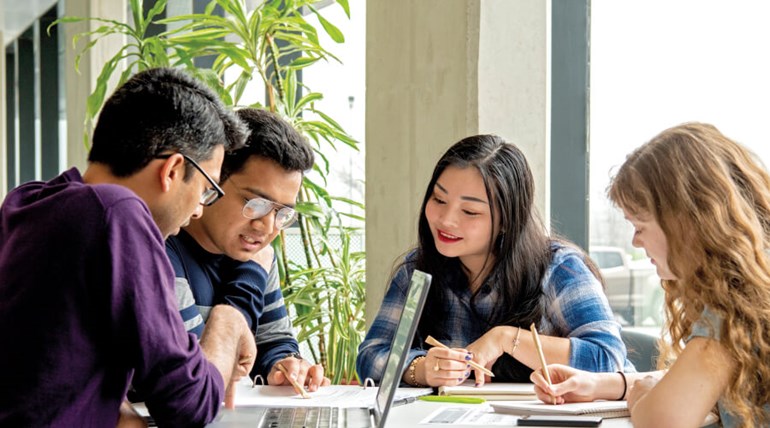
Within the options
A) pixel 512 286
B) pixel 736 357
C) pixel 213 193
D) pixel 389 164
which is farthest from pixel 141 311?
pixel 389 164

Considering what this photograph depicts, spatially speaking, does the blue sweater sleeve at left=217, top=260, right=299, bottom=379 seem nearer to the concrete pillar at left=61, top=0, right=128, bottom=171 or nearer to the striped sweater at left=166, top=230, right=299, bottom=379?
the striped sweater at left=166, top=230, right=299, bottom=379

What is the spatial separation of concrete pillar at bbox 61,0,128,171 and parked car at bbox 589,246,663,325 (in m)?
3.82

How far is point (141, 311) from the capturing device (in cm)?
151

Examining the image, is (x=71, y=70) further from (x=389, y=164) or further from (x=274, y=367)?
(x=274, y=367)

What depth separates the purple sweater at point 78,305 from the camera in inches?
58.7

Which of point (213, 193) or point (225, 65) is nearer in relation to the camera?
point (213, 193)

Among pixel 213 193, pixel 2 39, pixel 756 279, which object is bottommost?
pixel 756 279

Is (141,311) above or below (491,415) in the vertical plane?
above

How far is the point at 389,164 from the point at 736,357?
181 cm

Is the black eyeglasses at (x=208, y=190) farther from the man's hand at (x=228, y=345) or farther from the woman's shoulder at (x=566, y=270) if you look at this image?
the woman's shoulder at (x=566, y=270)

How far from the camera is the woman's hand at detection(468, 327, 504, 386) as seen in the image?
234cm

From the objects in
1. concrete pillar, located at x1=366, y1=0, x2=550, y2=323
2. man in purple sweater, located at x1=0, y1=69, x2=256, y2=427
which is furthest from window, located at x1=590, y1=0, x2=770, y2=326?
man in purple sweater, located at x1=0, y1=69, x2=256, y2=427

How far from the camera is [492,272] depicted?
8.63 feet

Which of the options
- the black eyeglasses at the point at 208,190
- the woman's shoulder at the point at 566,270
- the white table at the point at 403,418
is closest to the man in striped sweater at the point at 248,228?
the white table at the point at 403,418
